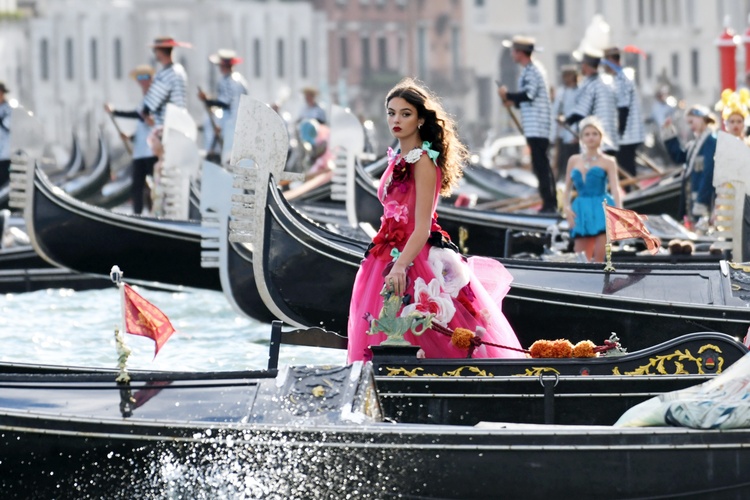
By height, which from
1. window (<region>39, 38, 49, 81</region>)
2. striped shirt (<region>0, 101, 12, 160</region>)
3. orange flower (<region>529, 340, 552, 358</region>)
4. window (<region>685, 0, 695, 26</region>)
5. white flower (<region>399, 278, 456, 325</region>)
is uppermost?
window (<region>685, 0, 695, 26</region>)

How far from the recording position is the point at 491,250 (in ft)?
29.3

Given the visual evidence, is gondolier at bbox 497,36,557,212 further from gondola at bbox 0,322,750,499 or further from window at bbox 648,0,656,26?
window at bbox 648,0,656,26

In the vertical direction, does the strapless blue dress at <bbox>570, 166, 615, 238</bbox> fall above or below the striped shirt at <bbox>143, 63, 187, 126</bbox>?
below

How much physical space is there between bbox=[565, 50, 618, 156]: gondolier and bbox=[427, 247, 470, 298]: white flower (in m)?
5.22

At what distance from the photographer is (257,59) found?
165 ft

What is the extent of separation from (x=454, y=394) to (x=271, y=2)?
151 feet

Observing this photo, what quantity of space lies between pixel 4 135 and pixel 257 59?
38.1 m

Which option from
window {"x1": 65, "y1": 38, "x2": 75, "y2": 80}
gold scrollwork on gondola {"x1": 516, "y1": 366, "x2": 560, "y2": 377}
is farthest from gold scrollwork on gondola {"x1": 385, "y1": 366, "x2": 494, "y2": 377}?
window {"x1": 65, "y1": 38, "x2": 75, "y2": 80}

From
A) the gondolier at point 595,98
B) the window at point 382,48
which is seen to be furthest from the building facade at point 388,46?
the gondolier at point 595,98

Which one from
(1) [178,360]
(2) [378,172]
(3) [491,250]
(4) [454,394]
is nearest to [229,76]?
(2) [378,172]

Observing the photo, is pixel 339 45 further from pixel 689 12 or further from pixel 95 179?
pixel 95 179

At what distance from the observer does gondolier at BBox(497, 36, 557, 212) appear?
993 centimetres

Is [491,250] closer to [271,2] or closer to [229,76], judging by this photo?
[229,76]

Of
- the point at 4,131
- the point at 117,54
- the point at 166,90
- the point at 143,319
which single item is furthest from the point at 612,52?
the point at 117,54
